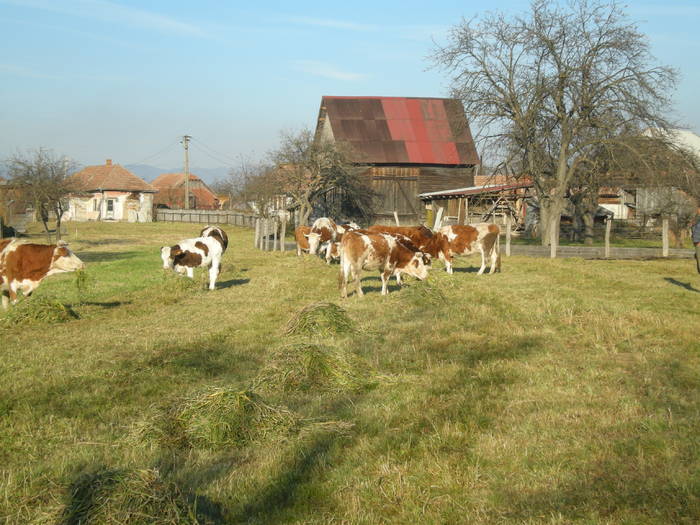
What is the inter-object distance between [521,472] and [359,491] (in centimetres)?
110

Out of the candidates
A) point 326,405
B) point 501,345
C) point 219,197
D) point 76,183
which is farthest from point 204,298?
point 219,197

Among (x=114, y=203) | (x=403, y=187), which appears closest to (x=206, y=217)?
(x=114, y=203)

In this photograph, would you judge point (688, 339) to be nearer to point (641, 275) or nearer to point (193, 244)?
point (641, 275)

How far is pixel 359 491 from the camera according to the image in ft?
14.2

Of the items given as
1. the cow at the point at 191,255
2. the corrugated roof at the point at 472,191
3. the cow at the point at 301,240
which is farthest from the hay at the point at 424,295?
the corrugated roof at the point at 472,191

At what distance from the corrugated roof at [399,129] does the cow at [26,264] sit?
28.6 m

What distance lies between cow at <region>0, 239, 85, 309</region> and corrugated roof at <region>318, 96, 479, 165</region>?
28626 mm

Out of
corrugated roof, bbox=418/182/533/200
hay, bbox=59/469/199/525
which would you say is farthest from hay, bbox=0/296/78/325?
corrugated roof, bbox=418/182/533/200

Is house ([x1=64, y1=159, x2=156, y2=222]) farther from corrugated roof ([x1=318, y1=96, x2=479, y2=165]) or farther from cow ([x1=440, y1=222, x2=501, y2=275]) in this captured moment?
cow ([x1=440, y1=222, x2=501, y2=275])

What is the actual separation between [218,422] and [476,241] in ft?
44.9

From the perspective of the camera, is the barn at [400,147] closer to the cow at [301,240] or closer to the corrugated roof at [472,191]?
the corrugated roof at [472,191]

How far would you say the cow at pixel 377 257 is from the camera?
14.1 meters

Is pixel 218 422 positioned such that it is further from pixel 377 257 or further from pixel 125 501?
pixel 377 257

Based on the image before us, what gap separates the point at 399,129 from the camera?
143 ft
